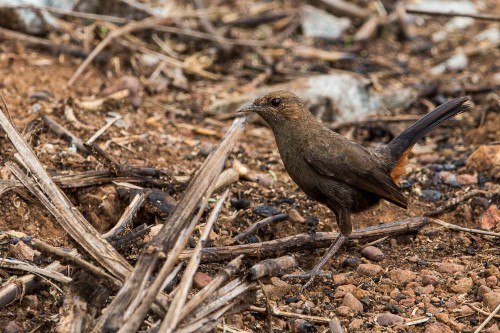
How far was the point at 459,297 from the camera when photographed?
4.45 meters

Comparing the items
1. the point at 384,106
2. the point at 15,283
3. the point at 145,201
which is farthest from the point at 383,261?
the point at 384,106

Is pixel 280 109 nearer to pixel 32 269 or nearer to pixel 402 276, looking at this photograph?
pixel 402 276

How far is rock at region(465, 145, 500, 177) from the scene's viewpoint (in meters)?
6.18

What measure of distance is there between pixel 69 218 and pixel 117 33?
4.41 m

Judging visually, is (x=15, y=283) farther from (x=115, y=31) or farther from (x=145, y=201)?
(x=115, y=31)

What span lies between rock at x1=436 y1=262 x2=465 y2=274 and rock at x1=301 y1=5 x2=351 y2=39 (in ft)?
16.9

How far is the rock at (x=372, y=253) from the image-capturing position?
16.4 ft

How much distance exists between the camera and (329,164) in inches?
203

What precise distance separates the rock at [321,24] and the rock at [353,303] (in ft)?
18.4

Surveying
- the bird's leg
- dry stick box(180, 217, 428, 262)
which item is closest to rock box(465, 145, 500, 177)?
dry stick box(180, 217, 428, 262)

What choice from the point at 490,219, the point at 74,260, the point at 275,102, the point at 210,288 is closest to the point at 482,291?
the point at 490,219

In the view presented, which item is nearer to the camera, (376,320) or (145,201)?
(376,320)

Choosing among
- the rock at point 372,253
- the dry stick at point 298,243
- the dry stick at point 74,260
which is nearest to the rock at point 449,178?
the dry stick at point 298,243

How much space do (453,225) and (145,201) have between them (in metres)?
2.20
